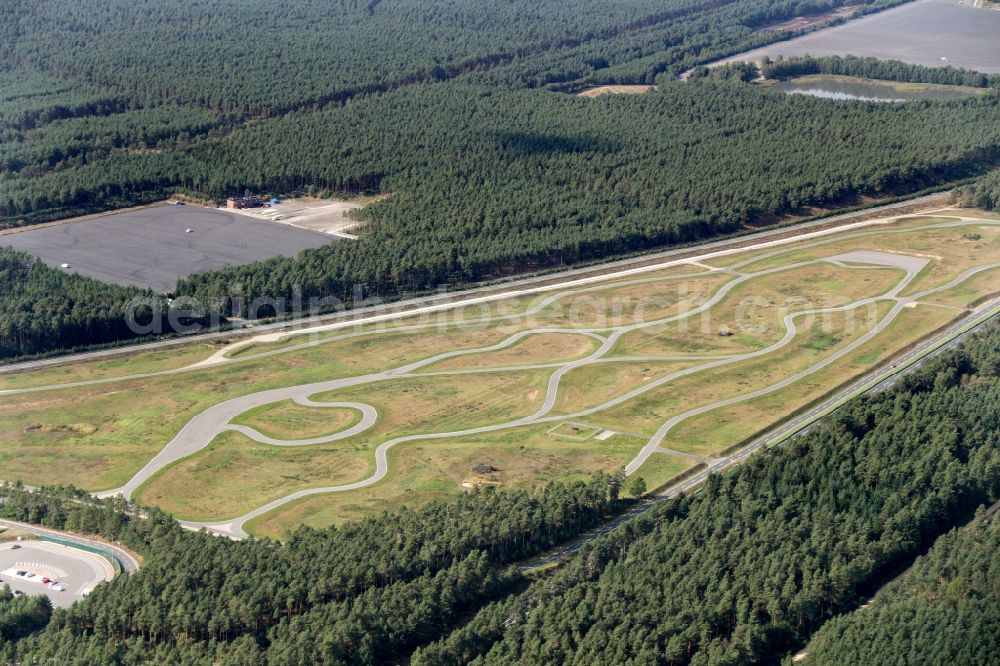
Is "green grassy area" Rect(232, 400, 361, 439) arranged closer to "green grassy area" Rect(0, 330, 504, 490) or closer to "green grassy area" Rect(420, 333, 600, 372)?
"green grassy area" Rect(0, 330, 504, 490)

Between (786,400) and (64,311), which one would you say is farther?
(64,311)

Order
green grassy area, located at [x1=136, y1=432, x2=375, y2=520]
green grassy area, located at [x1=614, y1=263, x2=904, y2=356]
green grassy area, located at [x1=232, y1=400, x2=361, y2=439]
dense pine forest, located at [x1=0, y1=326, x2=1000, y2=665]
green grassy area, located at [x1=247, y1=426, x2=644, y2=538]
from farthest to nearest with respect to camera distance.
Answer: green grassy area, located at [x1=614, y1=263, x2=904, y2=356] → green grassy area, located at [x1=232, y1=400, x2=361, y2=439] → green grassy area, located at [x1=136, y1=432, x2=375, y2=520] → green grassy area, located at [x1=247, y1=426, x2=644, y2=538] → dense pine forest, located at [x1=0, y1=326, x2=1000, y2=665]

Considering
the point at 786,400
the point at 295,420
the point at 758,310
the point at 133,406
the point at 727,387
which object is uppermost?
the point at 758,310

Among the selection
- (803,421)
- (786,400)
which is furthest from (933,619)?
(786,400)

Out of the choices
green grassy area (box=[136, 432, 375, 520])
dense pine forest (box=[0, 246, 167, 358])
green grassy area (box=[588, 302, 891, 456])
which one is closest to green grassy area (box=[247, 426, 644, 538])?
green grassy area (box=[136, 432, 375, 520])

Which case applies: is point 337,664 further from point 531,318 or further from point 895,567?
point 531,318

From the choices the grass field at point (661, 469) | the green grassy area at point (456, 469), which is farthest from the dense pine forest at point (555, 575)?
the grass field at point (661, 469)

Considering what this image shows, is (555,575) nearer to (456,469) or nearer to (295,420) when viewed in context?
(456,469)

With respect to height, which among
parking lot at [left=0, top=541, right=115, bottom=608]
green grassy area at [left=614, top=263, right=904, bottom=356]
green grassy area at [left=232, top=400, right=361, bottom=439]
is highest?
green grassy area at [left=614, top=263, right=904, bottom=356]
